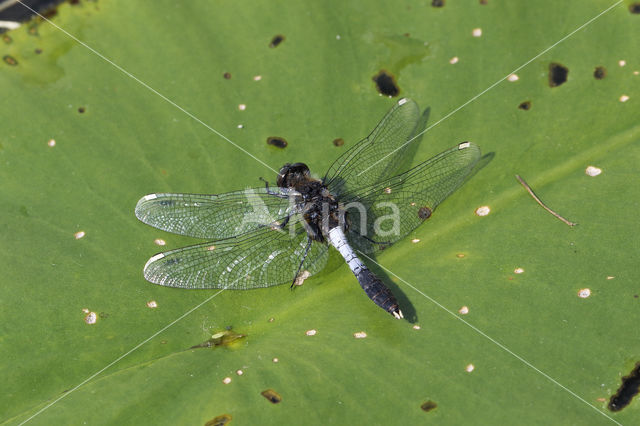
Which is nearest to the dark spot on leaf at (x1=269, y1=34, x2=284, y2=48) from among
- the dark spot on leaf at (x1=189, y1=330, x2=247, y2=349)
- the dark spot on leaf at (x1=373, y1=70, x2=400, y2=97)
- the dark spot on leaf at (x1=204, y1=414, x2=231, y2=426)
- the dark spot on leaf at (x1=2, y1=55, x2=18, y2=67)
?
the dark spot on leaf at (x1=373, y1=70, x2=400, y2=97)

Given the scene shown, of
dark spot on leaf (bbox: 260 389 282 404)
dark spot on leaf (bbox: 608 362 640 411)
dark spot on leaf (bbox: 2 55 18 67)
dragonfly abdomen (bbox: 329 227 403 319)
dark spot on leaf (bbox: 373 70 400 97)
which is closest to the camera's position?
dark spot on leaf (bbox: 608 362 640 411)

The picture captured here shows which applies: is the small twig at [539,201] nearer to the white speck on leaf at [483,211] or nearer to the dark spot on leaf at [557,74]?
the white speck on leaf at [483,211]

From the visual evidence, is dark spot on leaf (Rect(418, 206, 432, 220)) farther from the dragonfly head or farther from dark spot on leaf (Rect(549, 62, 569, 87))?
dark spot on leaf (Rect(549, 62, 569, 87))

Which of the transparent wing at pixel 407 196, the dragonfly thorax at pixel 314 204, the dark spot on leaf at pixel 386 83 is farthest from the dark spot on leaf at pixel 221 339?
the dark spot on leaf at pixel 386 83

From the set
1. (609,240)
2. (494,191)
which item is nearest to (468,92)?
(494,191)

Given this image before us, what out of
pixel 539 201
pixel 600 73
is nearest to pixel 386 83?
pixel 539 201

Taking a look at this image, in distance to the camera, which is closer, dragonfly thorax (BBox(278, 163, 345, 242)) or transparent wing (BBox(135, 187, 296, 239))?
transparent wing (BBox(135, 187, 296, 239))

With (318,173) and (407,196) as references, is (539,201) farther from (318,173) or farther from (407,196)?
(318,173)
